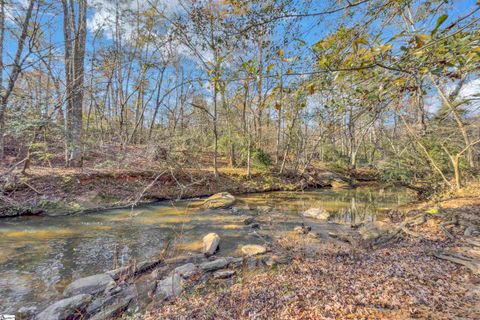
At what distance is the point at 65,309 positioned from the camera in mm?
3076

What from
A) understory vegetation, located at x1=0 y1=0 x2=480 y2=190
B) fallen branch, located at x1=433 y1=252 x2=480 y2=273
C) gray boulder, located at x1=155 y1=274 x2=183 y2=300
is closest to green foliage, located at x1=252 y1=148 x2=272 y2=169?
understory vegetation, located at x1=0 y1=0 x2=480 y2=190

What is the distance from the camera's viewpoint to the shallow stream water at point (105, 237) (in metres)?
3.97

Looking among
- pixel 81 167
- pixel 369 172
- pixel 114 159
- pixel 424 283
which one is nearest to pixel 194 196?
pixel 114 159

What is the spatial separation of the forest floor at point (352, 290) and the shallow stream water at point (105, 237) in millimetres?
1859

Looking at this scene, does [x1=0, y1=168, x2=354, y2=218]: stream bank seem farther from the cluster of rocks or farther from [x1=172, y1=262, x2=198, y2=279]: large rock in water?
[x1=172, y1=262, x2=198, y2=279]: large rock in water

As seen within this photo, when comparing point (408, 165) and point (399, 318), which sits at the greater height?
point (408, 165)

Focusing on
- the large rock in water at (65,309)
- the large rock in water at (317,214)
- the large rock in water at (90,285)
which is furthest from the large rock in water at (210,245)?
the large rock in water at (317,214)

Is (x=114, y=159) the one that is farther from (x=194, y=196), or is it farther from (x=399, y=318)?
(x=399, y=318)

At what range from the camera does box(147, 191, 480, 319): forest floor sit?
8.27ft

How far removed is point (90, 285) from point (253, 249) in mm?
3130

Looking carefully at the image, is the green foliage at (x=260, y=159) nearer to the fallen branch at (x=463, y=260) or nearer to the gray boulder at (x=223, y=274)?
the gray boulder at (x=223, y=274)

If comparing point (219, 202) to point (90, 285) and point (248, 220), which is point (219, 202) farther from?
point (90, 285)

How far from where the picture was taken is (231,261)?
4621 mm

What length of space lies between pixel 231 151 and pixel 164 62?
7.21 metres
